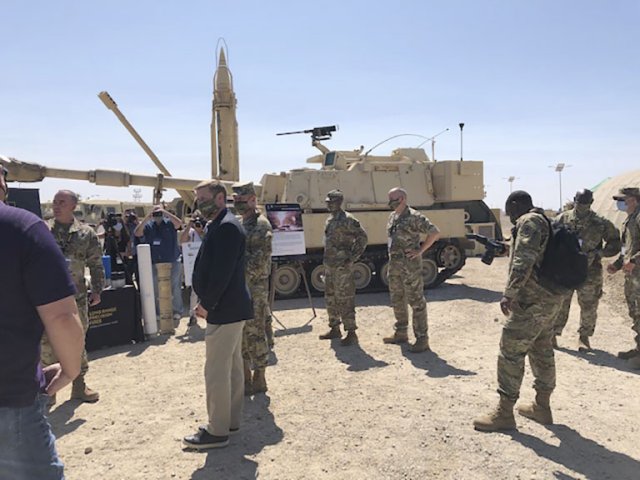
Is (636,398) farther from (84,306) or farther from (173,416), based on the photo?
(84,306)

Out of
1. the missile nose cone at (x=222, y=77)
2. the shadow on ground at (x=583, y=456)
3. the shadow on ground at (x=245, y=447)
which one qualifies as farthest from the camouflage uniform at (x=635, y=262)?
the missile nose cone at (x=222, y=77)

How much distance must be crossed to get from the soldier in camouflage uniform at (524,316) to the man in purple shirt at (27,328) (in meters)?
3.01

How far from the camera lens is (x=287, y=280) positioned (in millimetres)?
10641

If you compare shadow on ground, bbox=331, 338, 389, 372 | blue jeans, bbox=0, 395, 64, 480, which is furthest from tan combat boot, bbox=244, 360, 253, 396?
blue jeans, bbox=0, 395, 64, 480

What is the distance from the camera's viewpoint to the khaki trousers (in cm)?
365

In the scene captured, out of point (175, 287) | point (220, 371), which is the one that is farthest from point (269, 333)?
point (175, 287)

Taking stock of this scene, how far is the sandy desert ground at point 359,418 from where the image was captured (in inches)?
138

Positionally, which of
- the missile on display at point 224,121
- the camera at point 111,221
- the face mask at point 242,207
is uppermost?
the missile on display at point 224,121

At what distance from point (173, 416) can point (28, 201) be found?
3.95m

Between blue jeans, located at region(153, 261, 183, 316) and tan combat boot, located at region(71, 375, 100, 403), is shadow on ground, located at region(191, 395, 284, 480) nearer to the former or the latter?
tan combat boot, located at region(71, 375, 100, 403)

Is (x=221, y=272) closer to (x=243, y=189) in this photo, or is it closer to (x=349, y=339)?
(x=243, y=189)

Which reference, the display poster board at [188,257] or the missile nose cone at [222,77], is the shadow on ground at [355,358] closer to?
the display poster board at [188,257]

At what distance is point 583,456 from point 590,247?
3.26 metres

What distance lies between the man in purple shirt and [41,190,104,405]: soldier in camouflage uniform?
3146 millimetres
